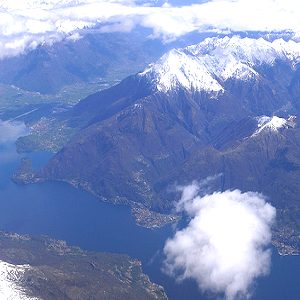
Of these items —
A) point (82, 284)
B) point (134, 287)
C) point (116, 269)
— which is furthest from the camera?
point (116, 269)

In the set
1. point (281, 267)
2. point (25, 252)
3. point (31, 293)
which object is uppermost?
point (31, 293)

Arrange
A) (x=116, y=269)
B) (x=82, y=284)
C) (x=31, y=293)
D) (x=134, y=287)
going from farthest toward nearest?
(x=116, y=269), (x=134, y=287), (x=82, y=284), (x=31, y=293)

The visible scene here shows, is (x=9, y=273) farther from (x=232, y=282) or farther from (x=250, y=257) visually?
(x=250, y=257)

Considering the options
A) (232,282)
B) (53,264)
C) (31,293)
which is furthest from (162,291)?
(31,293)

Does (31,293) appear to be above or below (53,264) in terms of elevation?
above

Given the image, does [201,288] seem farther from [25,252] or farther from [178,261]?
[25,252]

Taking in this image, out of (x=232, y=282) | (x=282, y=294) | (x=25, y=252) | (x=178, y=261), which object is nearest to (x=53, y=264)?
(x=25, y=252)

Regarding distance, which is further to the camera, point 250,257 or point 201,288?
point 250,257
